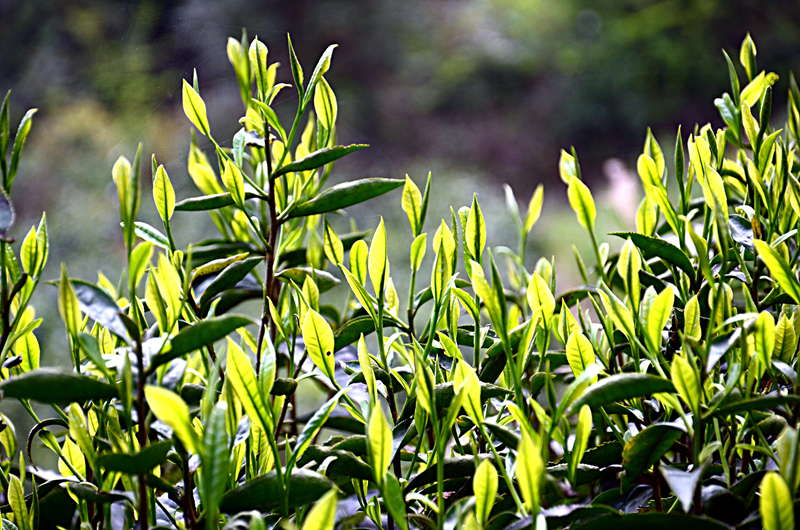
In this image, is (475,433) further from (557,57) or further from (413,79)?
(557,57)

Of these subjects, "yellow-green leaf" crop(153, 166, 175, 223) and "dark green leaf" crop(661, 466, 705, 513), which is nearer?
"dark green leaf" crop(661, 466, 705, 513)

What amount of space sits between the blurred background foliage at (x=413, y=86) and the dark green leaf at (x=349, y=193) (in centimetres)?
122

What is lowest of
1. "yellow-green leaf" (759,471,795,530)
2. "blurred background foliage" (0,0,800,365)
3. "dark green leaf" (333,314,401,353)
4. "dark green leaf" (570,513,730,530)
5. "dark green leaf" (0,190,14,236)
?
"dark green leaf" (570,513,730,530)

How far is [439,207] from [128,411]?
202cm

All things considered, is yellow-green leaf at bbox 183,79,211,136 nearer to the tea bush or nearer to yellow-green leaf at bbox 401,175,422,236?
the tea bush

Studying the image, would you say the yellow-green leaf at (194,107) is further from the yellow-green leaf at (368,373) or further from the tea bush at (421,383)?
the yellow-green leaf at (368,373)

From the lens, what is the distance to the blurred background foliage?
191 cm

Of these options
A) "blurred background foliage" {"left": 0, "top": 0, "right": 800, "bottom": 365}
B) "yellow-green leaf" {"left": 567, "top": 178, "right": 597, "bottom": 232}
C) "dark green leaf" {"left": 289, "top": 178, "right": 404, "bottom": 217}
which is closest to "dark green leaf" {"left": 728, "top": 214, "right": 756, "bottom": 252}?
"yellow-green leaf" {"left": 567, "top": 178, "right": 597, "bottom": 232}

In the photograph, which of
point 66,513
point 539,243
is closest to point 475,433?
point 66,513

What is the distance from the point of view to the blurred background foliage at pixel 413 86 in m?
1.91

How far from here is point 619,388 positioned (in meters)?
0.22

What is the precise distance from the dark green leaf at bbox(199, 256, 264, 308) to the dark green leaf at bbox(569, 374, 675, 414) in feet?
0.70

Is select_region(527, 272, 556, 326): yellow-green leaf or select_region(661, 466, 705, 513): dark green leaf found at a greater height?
select_region(527, 272, 556, 326): yellow-green leaf

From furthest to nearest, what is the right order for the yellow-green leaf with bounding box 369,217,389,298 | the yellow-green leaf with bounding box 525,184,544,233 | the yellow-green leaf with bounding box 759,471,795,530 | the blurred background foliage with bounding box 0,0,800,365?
the blurred background foliage with bounding box 0,0,800,365, the yellow-green leaf with bounding box 525,184,544,233, the yellow-green leaf with bounding box 369,217,389,298, the yellow-green leaf with bounding box 759,471,795,530
